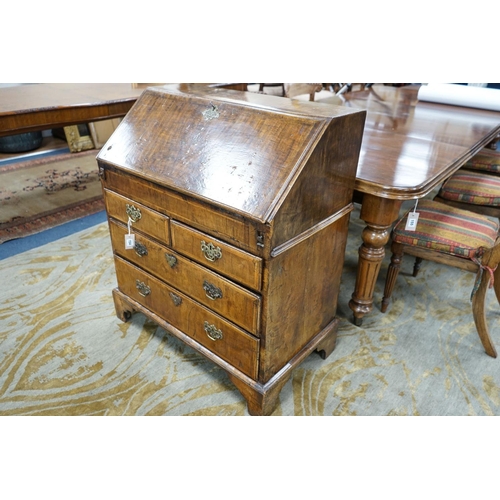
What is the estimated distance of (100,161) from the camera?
1.58 meters

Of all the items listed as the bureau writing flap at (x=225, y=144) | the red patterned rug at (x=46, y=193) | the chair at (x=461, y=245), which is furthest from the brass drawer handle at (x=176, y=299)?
the red patterned rug at (x=46, y=193)

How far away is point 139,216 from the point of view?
5.13 feet

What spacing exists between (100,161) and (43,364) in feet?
3.00

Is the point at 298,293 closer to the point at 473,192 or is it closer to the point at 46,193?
the point at 473,192

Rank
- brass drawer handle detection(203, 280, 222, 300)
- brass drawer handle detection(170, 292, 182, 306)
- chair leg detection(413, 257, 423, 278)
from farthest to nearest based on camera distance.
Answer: chair leg detection(413, 257, 423, 278), brass drawer handle detection(170, 292, 182, 306), brass drawer handle detection(203, 280, 222, 300)

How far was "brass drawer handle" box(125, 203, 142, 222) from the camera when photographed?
1.56 metres

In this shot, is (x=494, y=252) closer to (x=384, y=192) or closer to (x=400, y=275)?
(x=384, y=192)

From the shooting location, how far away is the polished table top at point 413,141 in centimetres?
154

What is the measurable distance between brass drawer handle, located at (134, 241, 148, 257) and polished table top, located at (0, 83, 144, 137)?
1.18 m

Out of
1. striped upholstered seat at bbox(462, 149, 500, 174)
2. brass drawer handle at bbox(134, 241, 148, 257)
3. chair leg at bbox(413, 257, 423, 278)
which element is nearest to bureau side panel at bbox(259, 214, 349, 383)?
brass drawer handle at bbox(134, 241, 148, 257)

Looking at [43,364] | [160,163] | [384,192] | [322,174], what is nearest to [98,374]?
[43,364]

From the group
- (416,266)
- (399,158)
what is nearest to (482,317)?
(416,266)

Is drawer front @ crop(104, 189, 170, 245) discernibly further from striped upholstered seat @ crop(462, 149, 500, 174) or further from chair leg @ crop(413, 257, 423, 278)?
striped upholstered seat @ crop(462, 149, 500, 174)

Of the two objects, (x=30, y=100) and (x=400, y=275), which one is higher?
(x=30, y=100)
